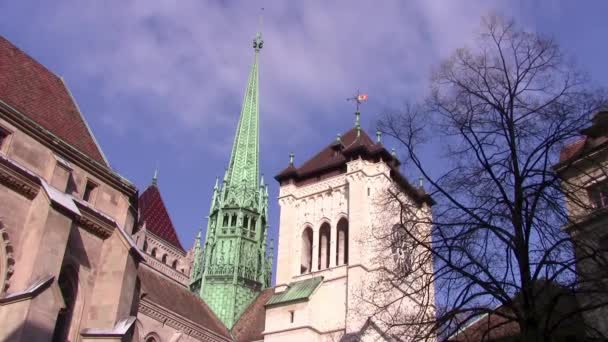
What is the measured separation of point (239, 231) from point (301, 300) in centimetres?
898

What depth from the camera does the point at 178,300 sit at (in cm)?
3103

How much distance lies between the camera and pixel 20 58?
2008 cm

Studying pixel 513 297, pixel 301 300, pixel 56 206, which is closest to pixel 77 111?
pixel 56 206

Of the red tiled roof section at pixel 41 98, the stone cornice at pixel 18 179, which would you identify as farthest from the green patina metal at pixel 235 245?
the stone cornice at pixel 18 179

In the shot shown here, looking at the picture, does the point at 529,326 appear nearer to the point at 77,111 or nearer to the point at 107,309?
the point at 107,309

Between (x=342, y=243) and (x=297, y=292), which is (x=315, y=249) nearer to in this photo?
(x=342, y=243)

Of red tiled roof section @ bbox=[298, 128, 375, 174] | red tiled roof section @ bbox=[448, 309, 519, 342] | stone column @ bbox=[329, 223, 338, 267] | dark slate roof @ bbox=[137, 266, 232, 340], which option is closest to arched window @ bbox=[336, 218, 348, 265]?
stone column @ bbox=[329, 223, 338, 267]

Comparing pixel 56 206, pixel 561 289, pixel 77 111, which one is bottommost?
pixel 561 289

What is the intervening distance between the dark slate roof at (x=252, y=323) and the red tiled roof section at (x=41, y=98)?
1483cm

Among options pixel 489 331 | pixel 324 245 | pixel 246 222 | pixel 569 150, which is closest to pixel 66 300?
pixel 489 331

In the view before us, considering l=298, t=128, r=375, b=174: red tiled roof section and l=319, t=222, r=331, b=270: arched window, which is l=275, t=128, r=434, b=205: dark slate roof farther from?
l=319, t=222, r=331, b=270: arched window

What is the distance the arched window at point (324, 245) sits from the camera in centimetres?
3238

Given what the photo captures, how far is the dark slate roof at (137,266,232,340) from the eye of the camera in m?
29.3

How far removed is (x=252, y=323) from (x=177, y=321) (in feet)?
18.5
